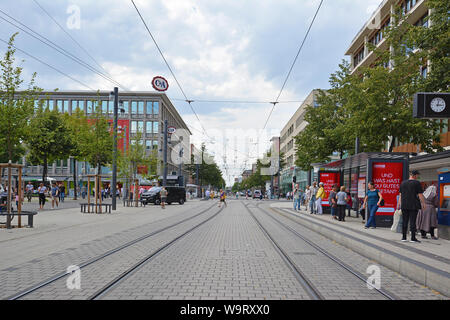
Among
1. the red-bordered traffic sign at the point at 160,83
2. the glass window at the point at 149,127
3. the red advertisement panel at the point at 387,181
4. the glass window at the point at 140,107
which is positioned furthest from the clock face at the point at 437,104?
the glass window at the point at 140,107

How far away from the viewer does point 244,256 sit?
8.45 m

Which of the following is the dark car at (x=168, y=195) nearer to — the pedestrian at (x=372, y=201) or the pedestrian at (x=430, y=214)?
the pedestrian at (x=372, y=201)

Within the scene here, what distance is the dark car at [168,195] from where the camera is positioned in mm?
33688

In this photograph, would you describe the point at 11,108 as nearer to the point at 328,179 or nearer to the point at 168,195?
the point at 328,179

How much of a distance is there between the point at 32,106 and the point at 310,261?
1344 cm

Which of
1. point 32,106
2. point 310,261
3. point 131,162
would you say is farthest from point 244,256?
point 131,162

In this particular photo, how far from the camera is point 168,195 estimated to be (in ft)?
120

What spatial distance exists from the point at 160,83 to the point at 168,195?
1016 cm

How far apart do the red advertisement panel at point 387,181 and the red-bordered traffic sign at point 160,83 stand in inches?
855

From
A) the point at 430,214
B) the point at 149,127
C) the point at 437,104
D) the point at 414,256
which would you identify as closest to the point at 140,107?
→ the point at 149,127

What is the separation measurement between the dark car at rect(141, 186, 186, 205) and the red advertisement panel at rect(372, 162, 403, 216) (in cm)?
2191

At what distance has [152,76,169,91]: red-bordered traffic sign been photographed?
3272 cm

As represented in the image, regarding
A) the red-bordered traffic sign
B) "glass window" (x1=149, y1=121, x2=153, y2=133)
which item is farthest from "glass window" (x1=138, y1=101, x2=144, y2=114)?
the red-bordered traffic sign

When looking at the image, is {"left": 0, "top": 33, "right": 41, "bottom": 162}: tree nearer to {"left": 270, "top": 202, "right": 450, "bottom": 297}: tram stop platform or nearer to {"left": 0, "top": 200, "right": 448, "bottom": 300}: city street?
{"left": 0, "top": 200, "right": 448, "bottom": 300}: city street
